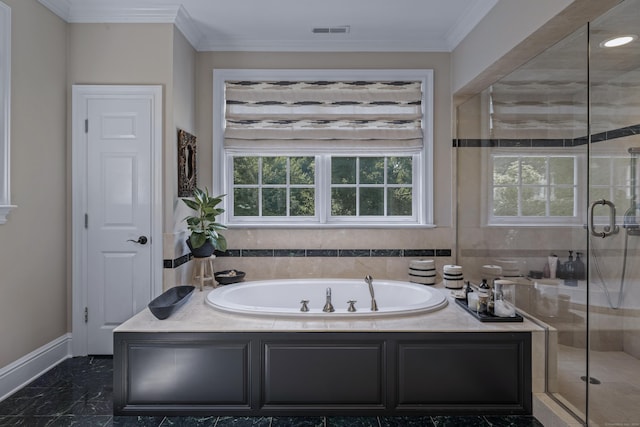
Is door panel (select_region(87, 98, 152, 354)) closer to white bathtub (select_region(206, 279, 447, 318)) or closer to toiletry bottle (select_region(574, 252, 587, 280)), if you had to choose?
white bathtub (select_region(206, 279, 447, 318))

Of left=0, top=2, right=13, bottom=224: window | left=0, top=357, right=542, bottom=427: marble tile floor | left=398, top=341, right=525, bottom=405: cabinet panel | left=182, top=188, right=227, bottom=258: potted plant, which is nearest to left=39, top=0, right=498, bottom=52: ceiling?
left=0, top=2, right=13, bottom=224: window

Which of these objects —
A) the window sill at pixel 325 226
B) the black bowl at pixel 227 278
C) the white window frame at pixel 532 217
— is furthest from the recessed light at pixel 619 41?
the black bowl at pixel 227 278

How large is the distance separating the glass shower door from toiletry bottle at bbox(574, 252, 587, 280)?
0.15 feet

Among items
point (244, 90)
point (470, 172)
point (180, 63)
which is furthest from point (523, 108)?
point (180, 63)

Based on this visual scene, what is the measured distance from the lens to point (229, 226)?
372 cm

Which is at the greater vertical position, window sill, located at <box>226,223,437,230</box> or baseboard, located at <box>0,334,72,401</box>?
window sill, located at <box>226,223,437,230</box>

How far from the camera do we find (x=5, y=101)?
257 cm

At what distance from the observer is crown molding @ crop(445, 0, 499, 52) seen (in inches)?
116

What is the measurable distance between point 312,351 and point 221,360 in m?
0.51

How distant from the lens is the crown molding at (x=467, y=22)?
9.66ft

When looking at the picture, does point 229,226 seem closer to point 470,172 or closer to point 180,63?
point 180,63

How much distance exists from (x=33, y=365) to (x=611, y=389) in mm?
3383

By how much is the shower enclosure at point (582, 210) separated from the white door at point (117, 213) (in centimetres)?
254

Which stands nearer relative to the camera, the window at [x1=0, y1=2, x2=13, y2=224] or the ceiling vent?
the window at [x1=0, y1=2, x2=13, y2=224]
